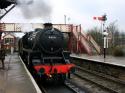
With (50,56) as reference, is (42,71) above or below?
below

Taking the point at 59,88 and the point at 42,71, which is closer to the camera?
the point at 42,71

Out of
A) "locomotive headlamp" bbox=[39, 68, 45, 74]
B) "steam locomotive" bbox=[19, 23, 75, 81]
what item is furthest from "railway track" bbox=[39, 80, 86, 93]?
"locomotive headlamp" bbox=[39, 68, 45, 74]

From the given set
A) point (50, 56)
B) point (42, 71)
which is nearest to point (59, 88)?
point (42, 71)

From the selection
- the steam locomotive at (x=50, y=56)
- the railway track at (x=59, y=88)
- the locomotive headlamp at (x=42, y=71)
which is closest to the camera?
the railway track at (x=59, y=88)

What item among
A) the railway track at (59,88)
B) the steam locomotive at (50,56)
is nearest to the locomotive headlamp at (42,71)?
the steam locomotive at (50,56)

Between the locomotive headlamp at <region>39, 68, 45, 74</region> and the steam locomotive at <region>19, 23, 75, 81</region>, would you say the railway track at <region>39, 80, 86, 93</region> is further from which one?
the locomotive headlamp at <region>39, 68, 45, 74</region>

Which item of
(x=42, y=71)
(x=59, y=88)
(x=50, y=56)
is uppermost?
(x=50, y=56)

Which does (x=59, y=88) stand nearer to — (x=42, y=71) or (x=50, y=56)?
(x=42, y=71)

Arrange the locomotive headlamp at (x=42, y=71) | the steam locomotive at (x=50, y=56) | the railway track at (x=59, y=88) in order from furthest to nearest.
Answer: the steam locomotive at (x=50, y=56), the locomotive headlamp at (x=42, y=71), the railway track at (x=59, y=88)

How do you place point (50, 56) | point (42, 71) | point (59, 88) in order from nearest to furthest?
point (42, 71) < point (59, 88) < point (50, 56)

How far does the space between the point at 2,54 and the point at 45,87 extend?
23.3 feet

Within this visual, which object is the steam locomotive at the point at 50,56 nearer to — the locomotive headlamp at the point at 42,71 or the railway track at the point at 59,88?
the locomotive headlamp at the point at 42,71

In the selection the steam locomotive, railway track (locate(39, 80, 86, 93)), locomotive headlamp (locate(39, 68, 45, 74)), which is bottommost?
railway track (locate(39, 80, 86, 93))

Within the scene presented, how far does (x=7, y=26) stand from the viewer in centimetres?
4312
